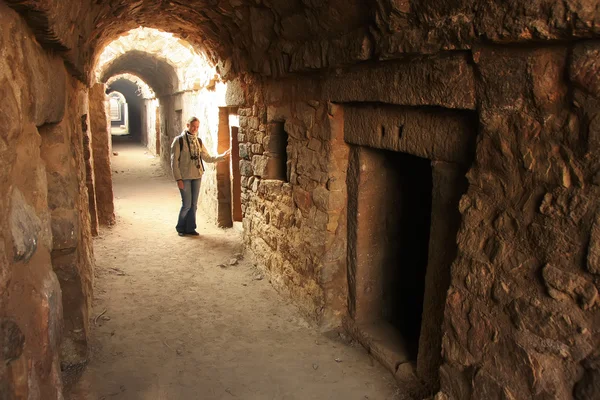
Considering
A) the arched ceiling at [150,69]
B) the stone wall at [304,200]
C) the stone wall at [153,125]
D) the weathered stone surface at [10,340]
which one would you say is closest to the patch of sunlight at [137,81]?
the stone wall at [153,125]

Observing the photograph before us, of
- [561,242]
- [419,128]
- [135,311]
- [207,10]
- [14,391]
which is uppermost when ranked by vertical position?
[207,10]

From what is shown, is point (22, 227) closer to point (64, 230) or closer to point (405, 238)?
point (64, 230)

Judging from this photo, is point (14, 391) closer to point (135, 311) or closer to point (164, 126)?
point (135, 311)

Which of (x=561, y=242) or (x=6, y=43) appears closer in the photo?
(x=6, y=43)

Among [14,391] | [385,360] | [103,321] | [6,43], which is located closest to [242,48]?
[103,321]

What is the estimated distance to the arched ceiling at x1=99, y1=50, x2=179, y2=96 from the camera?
383 inches

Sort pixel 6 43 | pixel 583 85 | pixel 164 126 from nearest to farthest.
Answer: pixel 6 43
pixel 583 85
pixel 164 126

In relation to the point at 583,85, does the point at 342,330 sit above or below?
below

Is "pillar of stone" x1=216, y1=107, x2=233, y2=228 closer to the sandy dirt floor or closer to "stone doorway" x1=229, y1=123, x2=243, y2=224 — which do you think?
"stone doorway" x1=229, y1=123, x2=243, y2=224

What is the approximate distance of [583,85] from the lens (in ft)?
6.13

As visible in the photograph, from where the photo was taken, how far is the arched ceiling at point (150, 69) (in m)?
9.72

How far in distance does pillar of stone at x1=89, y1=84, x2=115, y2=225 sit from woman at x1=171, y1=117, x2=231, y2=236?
131 cm

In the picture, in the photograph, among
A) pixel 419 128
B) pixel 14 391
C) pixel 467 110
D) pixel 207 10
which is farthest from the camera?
pixel 207 10

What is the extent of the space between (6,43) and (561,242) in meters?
2.23
